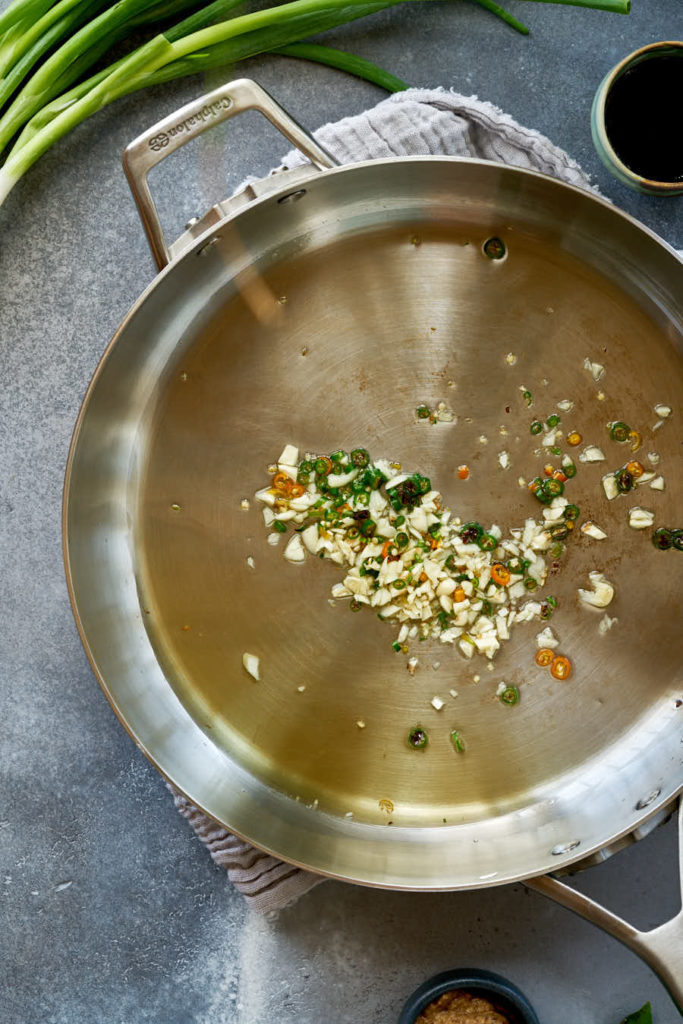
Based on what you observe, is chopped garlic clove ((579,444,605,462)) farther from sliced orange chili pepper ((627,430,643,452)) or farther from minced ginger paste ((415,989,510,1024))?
minced ginger paste ((415,989,510,1024))

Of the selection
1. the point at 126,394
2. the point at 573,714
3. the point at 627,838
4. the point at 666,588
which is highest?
the point at 126,394

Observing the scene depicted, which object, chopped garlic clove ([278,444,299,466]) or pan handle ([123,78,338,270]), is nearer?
pan handle ([123,78,338,270])

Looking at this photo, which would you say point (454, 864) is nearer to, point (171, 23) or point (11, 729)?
point (11, 729)

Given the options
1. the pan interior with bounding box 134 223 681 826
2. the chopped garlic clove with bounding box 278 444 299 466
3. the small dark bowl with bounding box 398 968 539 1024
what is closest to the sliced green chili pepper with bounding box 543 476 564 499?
the pan interior with bounding box 134 223 681 826

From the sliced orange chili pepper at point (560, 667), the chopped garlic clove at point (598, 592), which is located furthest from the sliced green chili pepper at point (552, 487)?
the sliced orange chili pepper at point (560, 667)

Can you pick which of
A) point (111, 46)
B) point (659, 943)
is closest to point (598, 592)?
point (659, 943)

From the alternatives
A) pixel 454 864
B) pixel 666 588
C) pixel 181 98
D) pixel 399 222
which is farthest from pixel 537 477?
pixel 181 98
